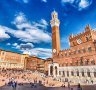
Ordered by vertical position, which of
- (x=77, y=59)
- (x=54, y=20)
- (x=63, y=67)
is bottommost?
(x=63, y=67)

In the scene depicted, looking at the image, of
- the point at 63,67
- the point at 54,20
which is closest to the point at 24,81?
the point at 63,67

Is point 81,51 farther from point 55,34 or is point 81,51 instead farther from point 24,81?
point 24,81

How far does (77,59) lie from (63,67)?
281 inches

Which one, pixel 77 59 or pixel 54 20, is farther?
pixel 54 20

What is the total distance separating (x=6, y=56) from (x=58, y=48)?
25.1 m

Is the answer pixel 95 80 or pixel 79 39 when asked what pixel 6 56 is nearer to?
pixel 79 39

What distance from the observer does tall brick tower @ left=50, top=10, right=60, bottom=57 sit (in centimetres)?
5322

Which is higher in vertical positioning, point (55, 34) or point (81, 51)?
point (55, 34)

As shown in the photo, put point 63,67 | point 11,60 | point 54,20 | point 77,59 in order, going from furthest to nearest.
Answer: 1. point 11,60
2. point 54,20
3. point 63,67
4. point 77,59

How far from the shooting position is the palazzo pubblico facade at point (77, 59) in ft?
120

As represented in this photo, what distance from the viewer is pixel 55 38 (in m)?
54.5

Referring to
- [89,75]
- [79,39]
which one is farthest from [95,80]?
[79,39]

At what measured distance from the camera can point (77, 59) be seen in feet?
138

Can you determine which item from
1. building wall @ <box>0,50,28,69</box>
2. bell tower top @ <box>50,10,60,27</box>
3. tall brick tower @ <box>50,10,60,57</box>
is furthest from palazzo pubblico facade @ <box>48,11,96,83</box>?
building wall @ <box>0,50,28,69</box>
